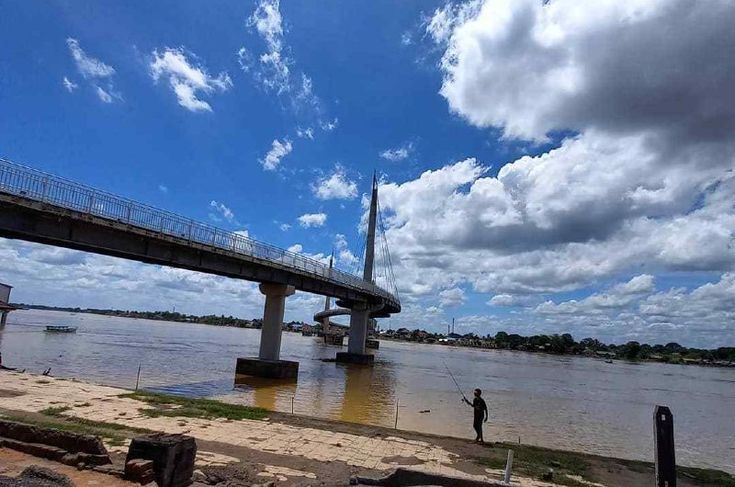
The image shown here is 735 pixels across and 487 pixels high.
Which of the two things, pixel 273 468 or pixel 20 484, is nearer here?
pixel 20 484

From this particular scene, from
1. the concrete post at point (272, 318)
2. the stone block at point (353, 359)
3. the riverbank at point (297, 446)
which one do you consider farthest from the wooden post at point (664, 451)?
the stone block at point (353, 359)

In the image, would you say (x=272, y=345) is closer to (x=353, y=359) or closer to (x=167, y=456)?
(x=353, y=359)

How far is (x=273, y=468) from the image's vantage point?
11.0 m

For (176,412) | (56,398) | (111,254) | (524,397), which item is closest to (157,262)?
(111,254)

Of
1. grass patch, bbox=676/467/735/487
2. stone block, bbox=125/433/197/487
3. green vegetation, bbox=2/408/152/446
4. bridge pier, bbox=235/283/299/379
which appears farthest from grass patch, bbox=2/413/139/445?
bridge pier, bbox=235/283/299/379

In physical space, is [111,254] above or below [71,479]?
above

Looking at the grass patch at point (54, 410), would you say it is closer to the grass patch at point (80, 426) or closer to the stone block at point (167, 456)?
the grass patch at point (80, 426)

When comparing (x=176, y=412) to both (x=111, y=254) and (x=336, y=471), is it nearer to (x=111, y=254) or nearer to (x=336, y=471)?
(x=336, y=471)

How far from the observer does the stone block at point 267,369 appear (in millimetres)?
40656

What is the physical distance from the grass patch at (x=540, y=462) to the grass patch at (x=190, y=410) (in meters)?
8.31

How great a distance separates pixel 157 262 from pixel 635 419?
1321 inches

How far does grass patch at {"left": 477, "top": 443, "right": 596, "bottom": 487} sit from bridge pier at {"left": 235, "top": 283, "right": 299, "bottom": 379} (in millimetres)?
26774

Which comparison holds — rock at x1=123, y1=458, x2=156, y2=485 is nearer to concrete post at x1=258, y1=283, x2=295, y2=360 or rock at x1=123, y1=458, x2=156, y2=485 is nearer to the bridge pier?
the bridge pier

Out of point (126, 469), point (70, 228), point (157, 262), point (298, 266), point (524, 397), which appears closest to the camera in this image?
point (126, 469)
